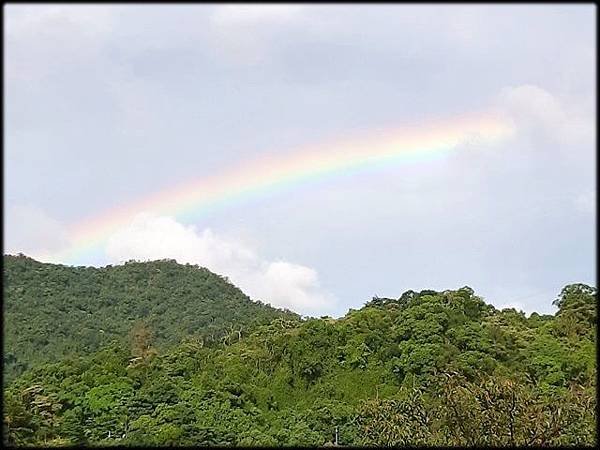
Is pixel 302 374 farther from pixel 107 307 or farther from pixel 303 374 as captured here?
pixel 107 307

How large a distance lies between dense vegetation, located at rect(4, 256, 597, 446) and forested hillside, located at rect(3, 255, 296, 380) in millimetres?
5254

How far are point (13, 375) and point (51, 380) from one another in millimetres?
6878

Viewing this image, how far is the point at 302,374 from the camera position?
19.2m

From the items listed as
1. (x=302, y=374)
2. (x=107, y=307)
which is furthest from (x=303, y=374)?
(x=107, y=307)

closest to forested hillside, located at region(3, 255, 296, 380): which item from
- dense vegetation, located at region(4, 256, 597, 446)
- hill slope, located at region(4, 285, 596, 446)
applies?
dense vegetation, located at region(4, 256, 597, 446)

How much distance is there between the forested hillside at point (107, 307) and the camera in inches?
1043

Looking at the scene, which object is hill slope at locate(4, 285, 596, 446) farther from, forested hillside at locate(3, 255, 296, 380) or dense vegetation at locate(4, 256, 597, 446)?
forested hillside at locate(3, 255, 296, 380)

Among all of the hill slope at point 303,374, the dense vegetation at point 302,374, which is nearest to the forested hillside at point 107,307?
the dense vegetation at point 302,374

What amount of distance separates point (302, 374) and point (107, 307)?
1584cm

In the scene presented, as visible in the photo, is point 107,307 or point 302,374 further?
point 107,307

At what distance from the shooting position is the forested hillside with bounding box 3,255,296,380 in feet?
86.9

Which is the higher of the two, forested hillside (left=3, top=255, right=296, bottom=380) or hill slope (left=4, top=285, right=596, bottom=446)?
forested hillside (left=3, top=255, right=296, bottom=380)

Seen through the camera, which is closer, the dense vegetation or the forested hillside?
the dense vegetation

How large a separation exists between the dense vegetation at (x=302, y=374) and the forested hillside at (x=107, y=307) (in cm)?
525
